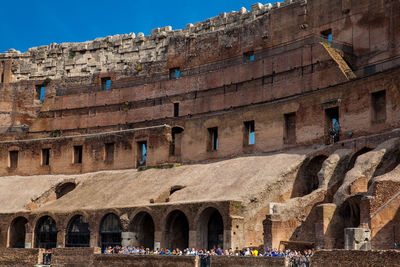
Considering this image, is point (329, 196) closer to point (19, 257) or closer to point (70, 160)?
point (19, 257)

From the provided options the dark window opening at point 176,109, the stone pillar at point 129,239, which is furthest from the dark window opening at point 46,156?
the stone pillar at point 129,239

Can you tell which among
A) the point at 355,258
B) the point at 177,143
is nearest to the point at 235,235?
the point at 355,258

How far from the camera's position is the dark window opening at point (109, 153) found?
4247cm

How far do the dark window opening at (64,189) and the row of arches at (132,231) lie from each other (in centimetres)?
394

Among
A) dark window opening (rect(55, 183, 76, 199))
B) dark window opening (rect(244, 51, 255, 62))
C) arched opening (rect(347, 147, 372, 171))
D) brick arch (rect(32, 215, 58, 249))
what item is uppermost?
dark window opening (rect(244, 51, 255, 62))

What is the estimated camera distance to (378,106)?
30.1 metres

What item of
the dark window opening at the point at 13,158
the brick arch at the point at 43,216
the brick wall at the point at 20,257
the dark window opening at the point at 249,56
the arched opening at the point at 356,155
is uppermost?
the dark window opening at the point at 249,56

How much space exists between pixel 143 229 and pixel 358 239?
13.4 metres

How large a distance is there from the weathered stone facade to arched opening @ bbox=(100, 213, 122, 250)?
0.09m

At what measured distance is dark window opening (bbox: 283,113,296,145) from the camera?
3391 cm

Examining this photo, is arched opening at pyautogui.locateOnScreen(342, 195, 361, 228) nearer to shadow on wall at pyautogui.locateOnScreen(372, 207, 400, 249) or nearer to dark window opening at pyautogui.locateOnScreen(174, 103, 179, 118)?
shadow on wall at pyautogui.locateOnScreen(372, 207, 400, 249)

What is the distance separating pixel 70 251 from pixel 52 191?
36.7 ft

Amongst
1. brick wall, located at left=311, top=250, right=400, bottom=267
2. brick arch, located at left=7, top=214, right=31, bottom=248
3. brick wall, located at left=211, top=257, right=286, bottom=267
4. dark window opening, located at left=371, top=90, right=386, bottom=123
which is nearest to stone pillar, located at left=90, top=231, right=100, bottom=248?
brick arch, located at left=7, top=214, right=31, bottom=248

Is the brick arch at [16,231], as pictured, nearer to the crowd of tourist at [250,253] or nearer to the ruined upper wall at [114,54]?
the crowd of tourist at [250,253]
